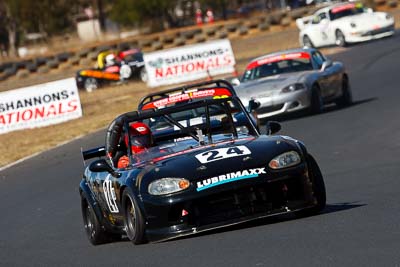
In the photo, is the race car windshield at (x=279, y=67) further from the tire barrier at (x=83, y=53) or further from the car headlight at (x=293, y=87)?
the tire barrier at (x=83, y=53)

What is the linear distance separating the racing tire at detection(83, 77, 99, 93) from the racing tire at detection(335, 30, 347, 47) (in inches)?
333

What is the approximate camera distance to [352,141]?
1570 cm

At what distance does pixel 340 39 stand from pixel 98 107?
1090 centimetres

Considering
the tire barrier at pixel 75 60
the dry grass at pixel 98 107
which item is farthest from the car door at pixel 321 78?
the tire barrier at pixel 75 60

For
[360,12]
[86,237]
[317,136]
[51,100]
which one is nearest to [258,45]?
[360,12]

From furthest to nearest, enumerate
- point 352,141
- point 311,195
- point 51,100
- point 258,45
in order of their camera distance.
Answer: point 258,45 → point 51,100 → point 352,141 → point 311,195

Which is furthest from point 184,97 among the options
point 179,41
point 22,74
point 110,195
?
point 179,41

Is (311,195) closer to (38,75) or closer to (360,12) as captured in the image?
(360,12)

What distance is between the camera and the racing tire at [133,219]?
8352 millimetres

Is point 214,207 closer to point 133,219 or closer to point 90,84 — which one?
point 133,219

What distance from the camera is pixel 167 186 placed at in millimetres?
8250

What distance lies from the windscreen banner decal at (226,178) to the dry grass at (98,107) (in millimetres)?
12851

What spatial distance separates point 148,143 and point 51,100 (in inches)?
701

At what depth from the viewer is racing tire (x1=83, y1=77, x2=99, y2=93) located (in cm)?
3866
